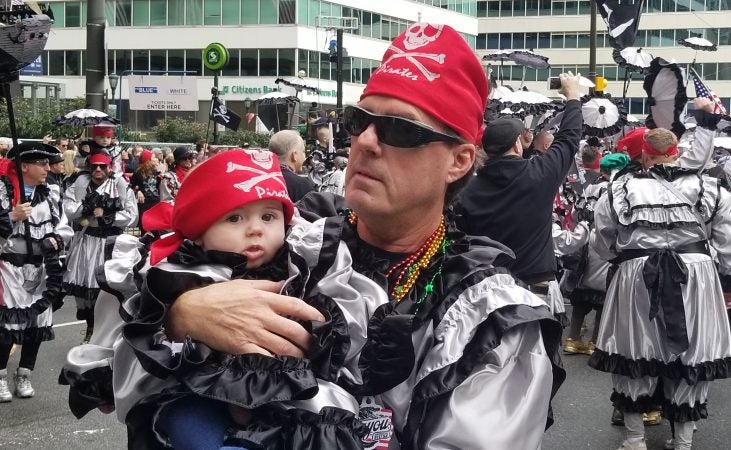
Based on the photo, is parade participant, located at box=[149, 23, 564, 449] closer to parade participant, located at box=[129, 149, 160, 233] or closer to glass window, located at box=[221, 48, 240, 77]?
parade participant, located at box=[129, 149, 160, 233]

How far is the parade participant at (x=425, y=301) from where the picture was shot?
1.99 m

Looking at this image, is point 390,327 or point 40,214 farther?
point 40,214

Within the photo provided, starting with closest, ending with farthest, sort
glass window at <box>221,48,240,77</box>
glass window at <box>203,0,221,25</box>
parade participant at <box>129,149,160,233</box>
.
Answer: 1. parade participant at <box>129,149,160,233</box>
2. glass window at <box>221,48,240,77</box>
3. glass window at <box>203,0,221,25</box>

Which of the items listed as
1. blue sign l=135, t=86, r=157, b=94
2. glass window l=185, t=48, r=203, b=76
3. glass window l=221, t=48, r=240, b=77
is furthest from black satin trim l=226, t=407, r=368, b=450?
glass window l=185, t=48, r=203, b=76

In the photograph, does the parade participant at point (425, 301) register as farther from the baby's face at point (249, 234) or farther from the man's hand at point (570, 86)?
the man's hand at point (570, 86)

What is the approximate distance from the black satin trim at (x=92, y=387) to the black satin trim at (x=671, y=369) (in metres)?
4.38

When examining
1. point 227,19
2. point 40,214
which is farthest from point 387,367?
point 227,19

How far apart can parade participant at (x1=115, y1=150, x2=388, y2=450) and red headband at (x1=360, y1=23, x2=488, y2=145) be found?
1.30 feet

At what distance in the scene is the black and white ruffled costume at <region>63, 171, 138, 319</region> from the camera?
29.5 ft

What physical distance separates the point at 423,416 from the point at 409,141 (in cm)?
64

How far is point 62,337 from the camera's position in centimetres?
945

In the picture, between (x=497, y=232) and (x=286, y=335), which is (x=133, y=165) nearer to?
(x=497, y=232)

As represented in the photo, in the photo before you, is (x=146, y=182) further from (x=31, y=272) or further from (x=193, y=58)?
(x=193, y=58)

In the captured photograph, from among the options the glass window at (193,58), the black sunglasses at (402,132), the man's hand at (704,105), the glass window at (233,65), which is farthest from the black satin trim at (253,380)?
the glass window at (193,58)
